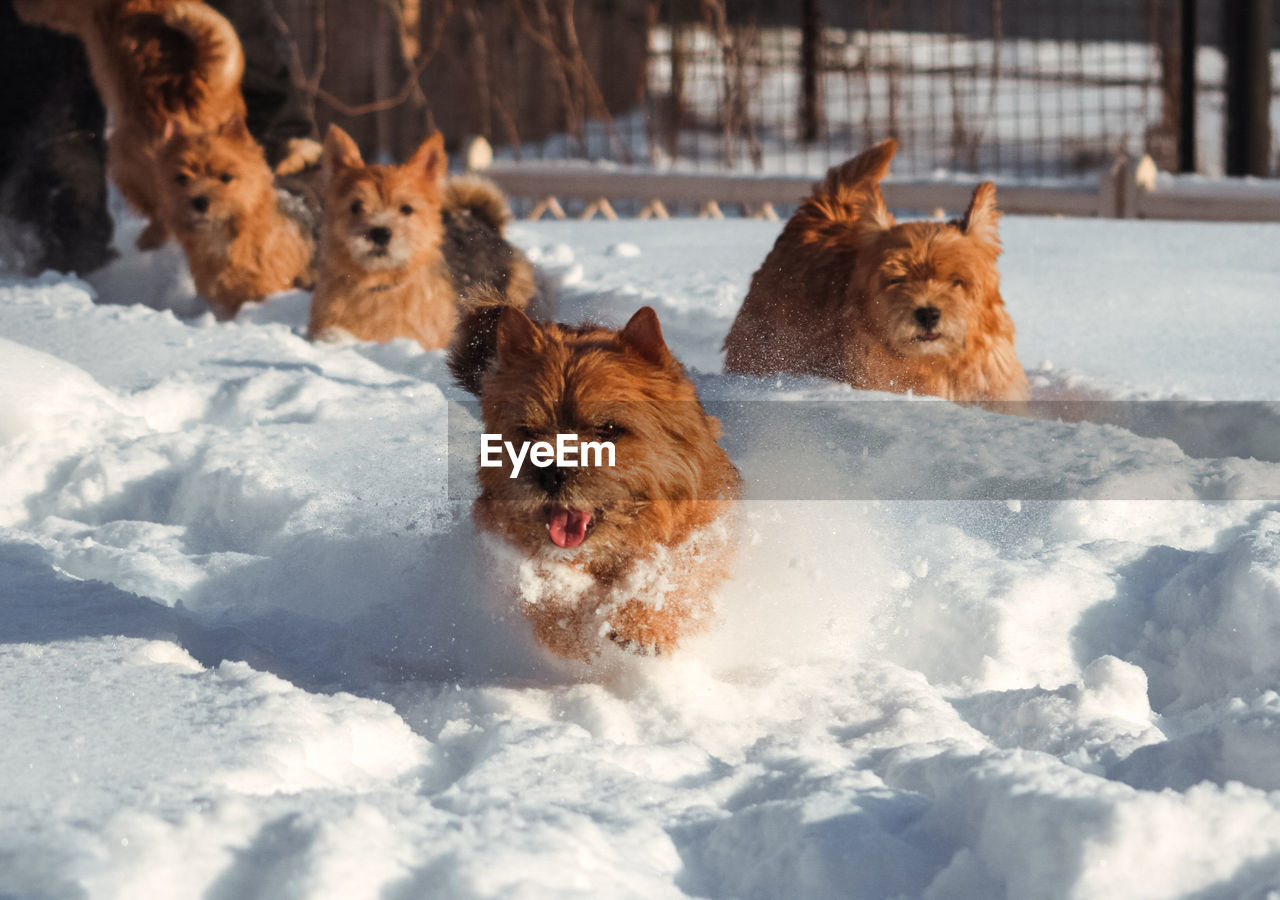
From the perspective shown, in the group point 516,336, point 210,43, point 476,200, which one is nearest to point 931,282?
point 516,336

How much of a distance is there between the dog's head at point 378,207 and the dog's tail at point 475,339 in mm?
2250

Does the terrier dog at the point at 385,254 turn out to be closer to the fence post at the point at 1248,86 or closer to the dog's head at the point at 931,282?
the dog's head at the point at 931,282

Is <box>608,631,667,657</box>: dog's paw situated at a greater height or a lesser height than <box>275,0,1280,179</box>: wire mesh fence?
lesser

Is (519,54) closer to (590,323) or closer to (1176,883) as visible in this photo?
(590,323)

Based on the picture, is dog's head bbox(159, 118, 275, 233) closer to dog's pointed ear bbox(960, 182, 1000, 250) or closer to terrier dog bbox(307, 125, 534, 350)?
terrier dog bbox(307, 125, 534, 350)

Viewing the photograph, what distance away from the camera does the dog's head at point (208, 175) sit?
247 inches

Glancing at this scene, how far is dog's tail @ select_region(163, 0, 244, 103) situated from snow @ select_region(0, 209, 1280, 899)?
1897 mm

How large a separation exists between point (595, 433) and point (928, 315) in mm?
1903

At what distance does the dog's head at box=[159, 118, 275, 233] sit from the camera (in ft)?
20.6

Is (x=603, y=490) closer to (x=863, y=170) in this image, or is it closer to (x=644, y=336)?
(x=644, y=336)

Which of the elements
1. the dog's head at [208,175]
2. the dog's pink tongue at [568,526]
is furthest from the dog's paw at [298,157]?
the dog's pink tongue at [568,526]

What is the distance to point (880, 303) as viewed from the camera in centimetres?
417

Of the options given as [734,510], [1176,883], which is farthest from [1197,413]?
[1176,883]

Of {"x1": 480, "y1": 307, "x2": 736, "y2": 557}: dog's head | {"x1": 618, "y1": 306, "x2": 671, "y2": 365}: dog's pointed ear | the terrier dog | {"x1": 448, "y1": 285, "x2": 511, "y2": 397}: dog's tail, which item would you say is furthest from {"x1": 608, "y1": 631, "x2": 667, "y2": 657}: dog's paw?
the terrier dog
